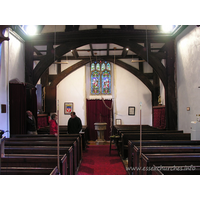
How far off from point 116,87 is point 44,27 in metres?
5.34

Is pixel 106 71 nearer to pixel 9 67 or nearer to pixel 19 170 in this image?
pixel 9 67

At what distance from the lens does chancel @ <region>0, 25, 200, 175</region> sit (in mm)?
3441

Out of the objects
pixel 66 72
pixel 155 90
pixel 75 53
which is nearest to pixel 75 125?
pixel 75 53

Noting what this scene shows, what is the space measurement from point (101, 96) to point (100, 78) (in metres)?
1.05

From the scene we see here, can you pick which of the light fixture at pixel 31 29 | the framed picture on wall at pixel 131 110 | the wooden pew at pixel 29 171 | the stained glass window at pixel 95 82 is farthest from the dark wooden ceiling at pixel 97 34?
the wooden pew at pixel 29 171

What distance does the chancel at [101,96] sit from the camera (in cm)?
344

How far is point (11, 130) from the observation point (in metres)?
6.02

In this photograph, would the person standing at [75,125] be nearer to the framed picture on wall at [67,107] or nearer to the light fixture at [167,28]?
the light fixture at [167,28]

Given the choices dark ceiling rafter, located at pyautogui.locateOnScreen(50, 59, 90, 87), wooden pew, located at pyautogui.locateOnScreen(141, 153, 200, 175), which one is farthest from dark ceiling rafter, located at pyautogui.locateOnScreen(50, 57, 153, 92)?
wooden pew, located at pyautogui.locateOnScreen(141, 153, 200, 175)

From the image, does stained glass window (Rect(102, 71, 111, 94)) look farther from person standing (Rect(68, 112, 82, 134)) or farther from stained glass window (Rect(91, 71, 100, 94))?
person standing (Rect(68, 112, 82, 134))

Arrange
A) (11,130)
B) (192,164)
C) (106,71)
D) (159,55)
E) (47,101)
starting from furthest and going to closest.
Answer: (106,71) → (47,101) → (159,55) → (11,130) → (192,164)

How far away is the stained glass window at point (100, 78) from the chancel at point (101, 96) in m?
0.06

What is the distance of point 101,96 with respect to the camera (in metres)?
11.8
